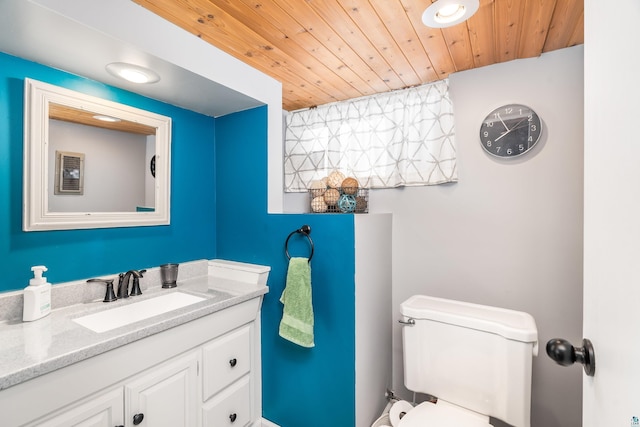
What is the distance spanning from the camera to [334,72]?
174 centimetres

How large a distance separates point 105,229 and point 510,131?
227 centimetres

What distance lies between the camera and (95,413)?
1012 mm

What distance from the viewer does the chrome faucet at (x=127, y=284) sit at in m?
1.46

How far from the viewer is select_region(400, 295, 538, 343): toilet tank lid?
1.27 meters

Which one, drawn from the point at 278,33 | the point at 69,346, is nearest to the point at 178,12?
the point at 278,33

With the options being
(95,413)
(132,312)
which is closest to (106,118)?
(132,312)

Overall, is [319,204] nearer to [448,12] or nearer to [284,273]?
[284,273]

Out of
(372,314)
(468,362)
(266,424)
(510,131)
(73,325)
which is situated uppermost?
(510,131)

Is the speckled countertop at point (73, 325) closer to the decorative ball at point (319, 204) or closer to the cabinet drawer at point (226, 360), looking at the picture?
the cabinet drawer at point (226, 360)

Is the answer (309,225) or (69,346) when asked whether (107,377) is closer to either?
(69,346)

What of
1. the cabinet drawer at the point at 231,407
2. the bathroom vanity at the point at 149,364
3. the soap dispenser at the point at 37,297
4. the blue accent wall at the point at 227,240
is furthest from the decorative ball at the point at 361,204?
the soap dispenser at the point at 37,297
